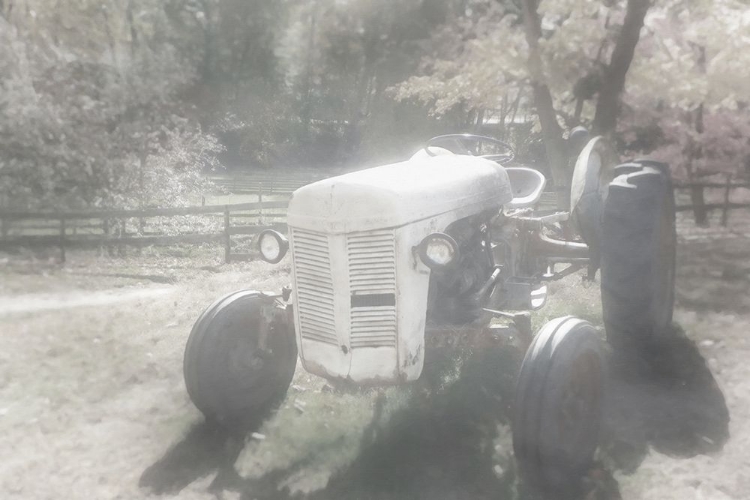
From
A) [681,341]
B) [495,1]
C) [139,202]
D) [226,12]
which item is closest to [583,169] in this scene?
[681,341]

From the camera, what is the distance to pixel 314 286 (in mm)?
3809

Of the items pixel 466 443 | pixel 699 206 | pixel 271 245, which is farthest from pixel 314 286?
pixel 699 206

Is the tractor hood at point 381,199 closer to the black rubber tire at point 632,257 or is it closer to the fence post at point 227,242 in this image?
the black rubber tire at point 632,257

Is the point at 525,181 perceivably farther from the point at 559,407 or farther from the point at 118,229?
the point at 118,229

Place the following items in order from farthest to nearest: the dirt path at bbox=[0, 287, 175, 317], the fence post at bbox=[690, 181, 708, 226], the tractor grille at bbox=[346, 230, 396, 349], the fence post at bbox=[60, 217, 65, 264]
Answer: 1. the fence post at bbox=[690, 181, 708, 226]
2. the fence post at bbox=[60, 217, 65, 264]
3. the dirt path at bbox=[0, 287, 175, 317]
4. the tractor grille at bbox=[346, 230, 396, 349]

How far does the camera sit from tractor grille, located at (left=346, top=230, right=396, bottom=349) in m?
3.60

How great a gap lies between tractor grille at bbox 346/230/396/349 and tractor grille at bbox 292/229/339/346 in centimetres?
14

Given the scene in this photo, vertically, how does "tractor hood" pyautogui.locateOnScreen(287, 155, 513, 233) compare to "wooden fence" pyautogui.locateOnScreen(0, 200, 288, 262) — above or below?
above

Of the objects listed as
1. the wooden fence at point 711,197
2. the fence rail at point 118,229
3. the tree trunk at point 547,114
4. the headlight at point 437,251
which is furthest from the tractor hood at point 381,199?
the wooden fence at point 711,197

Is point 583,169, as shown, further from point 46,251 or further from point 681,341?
point 46,251

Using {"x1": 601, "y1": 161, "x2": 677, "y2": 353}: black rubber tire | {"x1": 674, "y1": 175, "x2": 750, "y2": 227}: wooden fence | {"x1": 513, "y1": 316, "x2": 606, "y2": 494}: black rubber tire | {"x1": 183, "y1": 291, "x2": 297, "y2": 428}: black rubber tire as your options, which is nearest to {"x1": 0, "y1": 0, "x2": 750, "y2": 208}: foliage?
{"x1": 674, "y1": 175, "x2": 750, "y2": 227}: wooden fence

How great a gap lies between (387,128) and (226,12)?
4.68 meters

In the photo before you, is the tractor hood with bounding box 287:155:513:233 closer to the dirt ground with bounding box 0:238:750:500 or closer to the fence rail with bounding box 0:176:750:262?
the dirt ground with bounding box 0:238:750:500

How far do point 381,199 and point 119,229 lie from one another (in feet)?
27.2
